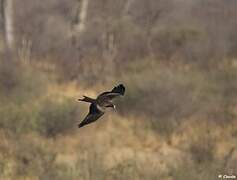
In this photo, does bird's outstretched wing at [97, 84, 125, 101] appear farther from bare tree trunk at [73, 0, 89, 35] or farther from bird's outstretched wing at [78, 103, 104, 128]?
bare tree trunk at [73, 0, 89, 35]

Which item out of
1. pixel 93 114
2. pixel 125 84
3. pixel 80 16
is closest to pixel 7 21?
pixel 80 16

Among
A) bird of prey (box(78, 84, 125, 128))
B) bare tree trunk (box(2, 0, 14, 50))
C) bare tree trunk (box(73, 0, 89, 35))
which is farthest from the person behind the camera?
bare tree trunk (box(73, 0, 89, 35))

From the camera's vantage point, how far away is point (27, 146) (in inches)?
404

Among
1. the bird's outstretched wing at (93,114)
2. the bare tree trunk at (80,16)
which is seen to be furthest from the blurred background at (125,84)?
the bird's outstretched wing at (93,114)

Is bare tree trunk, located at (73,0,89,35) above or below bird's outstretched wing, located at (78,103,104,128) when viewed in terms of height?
above

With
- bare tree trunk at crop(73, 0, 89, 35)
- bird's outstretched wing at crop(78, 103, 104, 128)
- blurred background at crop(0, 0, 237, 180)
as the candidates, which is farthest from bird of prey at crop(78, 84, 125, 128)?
bare tree trunk at crop(73, 0, 89, 35)

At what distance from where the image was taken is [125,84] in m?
14.4

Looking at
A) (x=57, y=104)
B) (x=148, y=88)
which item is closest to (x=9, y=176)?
(x=57, y=104)

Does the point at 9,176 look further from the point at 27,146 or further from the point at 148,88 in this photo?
the point at 148,88

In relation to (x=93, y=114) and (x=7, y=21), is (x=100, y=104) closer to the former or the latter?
(x=93, y=114)

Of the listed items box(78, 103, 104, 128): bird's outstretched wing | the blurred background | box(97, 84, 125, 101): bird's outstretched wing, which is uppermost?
the blurred background

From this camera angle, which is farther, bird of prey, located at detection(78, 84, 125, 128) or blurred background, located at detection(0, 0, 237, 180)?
blurred background, located at detection(0, 0, 237, 180)

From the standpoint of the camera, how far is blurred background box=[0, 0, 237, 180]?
9.84 m

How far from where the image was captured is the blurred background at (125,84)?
387 inches
